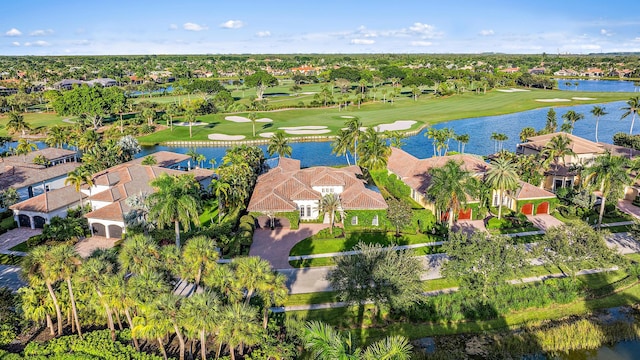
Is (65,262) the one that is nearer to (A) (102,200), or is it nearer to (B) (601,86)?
(A) (102,200)

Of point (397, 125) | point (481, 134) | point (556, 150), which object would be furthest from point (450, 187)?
point (397, 125)

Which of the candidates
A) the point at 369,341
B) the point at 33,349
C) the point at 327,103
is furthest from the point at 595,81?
the point at 33,349

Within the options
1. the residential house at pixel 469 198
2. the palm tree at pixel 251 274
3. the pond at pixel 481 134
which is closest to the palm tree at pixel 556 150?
the residential house at pixel 469 198

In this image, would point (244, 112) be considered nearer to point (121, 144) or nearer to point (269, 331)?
point (121, 144)

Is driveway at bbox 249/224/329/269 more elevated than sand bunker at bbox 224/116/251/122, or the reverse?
sand bunker at bbox 224/116/251/122

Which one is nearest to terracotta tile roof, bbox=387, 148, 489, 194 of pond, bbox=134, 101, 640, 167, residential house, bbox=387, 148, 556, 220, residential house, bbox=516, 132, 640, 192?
residential house, bbox=387, 148, 556, 220

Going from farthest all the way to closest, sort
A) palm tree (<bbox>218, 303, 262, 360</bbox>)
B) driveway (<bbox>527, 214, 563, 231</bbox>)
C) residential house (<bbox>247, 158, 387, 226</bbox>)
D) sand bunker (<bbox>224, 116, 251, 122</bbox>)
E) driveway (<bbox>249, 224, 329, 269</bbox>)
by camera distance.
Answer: sand bunker (<bbox>224, 116, 251, 122</bbox>) → residential house (<bbox>247, 158, 387, 226</bbox>) → driveway (<bbox>527, 214, 563, 231</bbox>) → driveway (<bbox>249, 224, 329, 269</bbox>) → palm tree (<bbox>218, 303, 262, 360</bbox>)

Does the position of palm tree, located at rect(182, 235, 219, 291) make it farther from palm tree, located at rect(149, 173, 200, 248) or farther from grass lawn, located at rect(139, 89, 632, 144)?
grass lawn, located at rect(139, 89, 632, 144)

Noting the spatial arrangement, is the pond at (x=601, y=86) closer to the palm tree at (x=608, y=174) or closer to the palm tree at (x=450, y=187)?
the palm tree at (x=608, y=174)
